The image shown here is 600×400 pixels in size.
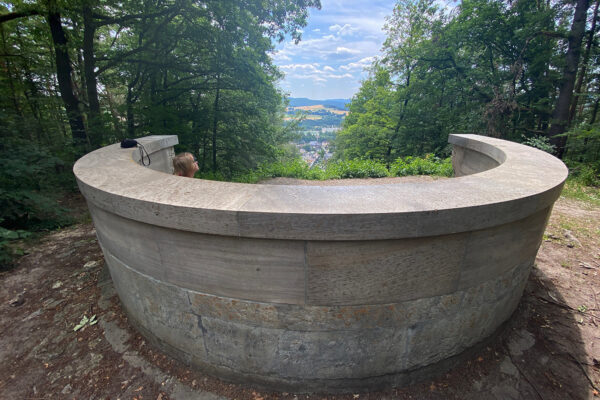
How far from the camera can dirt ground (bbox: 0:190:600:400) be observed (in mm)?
2299

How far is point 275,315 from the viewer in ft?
6.93

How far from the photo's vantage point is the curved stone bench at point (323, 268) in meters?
1.87

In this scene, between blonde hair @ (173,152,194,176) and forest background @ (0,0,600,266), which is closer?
blonde hair @ (173,152,194,176)

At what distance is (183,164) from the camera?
378 cm

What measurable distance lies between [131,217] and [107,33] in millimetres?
15544

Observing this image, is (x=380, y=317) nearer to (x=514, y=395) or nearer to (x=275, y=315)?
(x=275, y=315)

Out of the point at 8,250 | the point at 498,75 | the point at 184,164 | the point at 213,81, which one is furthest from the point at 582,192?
the point at 213,81

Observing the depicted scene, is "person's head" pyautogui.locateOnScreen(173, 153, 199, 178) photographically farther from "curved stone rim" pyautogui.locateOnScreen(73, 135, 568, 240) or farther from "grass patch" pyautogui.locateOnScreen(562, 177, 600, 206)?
"grass patch" pyautogui.locateOnScreen(562, 177, 600, 206)

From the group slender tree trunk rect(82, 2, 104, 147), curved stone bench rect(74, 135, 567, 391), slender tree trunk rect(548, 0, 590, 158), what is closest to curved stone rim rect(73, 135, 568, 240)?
curved stone bench rect(74, 135, 567, 391)

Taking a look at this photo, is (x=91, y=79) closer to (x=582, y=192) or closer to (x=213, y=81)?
(x=213, y=81)

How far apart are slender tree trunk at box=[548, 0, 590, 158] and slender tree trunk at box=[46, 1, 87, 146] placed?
17069mm

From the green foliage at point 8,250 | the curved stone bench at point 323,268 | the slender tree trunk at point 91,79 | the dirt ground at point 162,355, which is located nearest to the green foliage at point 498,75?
the dirt ground at point 162,355

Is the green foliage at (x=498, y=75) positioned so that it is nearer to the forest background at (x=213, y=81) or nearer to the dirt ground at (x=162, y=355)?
the forest background at (x=213, y=81)

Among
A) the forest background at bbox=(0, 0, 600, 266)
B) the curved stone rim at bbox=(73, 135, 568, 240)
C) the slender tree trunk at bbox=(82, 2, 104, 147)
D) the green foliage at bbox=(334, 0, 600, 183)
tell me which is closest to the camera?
the curved stone rim at bbox=(73, 135, 568, 240)
